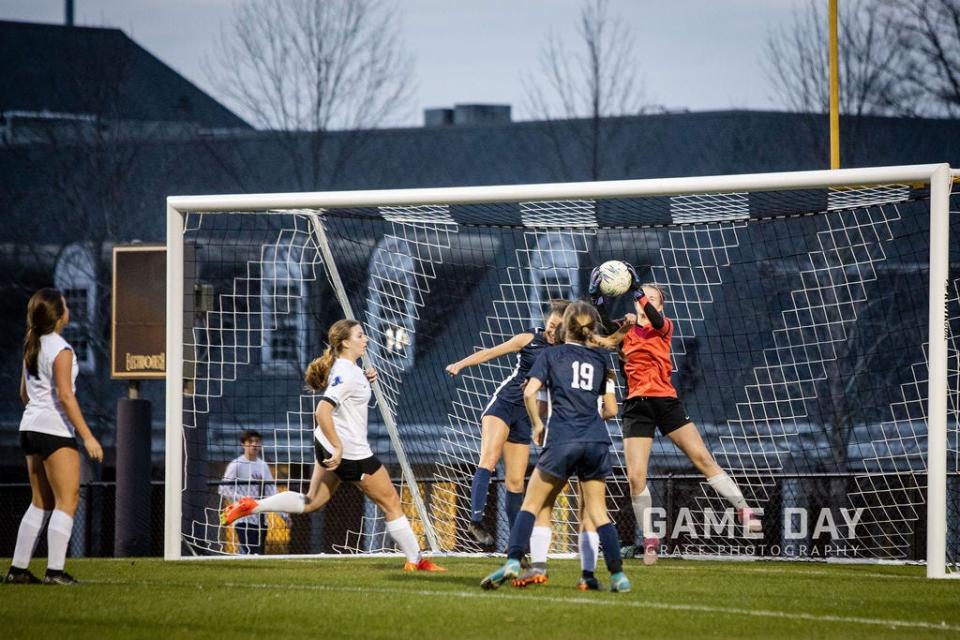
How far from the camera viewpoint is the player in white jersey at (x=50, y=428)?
849 centimetres

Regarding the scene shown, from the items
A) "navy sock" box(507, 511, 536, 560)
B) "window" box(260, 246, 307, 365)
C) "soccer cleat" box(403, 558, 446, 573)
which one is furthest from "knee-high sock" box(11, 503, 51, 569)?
"window" box(260, 246, 307, 365)

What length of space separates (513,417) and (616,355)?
16.6 ft

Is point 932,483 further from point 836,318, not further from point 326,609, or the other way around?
point 836,318

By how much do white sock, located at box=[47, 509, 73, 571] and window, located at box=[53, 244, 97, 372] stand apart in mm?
15869

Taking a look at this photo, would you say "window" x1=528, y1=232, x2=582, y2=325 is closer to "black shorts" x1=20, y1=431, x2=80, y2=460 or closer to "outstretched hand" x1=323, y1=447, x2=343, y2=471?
"outstretched hand" x1=323, y1=447, x2=343, y2=471

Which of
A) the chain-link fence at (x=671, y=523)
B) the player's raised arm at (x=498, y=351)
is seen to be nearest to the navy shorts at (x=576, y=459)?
the player's raised arm at (x=498, y=351)

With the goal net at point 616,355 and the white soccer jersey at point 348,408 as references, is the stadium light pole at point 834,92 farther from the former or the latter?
the white soccer jersey at point 348,408

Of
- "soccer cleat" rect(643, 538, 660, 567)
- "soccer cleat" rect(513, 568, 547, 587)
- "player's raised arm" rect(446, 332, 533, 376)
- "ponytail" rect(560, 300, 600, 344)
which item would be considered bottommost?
"soccer cleat" rect(643, 538, 660, 567)

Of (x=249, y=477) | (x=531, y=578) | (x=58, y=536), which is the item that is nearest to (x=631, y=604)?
(x=531, y=578)

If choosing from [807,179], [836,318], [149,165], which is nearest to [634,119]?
[836,318]

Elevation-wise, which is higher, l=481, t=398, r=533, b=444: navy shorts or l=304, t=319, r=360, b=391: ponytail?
l=304, t=319, r=360, b=391: ponytail

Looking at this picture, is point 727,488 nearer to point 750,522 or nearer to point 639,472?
point 750,522

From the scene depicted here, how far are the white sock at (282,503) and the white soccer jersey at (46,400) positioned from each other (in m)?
1.86

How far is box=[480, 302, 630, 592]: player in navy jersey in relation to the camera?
806 centimetres
